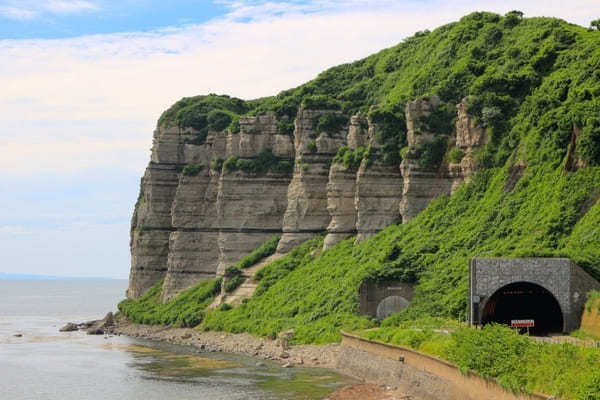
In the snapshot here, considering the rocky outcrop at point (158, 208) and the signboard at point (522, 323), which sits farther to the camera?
the rocky outcrop at point (158, 208)

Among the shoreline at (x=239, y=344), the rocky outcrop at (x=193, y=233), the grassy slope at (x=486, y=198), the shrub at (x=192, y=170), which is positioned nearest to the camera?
the grassy slope at (x=486, y=198)

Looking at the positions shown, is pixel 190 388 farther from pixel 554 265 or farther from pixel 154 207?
pixel 154 207

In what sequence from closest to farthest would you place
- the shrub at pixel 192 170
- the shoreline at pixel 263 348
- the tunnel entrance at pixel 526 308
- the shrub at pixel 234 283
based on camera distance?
the tunnel entrance at pixel 526 308 < the shoreline at pixel 263 348 < the shrub at pixel 234 283 < the shrub at pixel 192 170

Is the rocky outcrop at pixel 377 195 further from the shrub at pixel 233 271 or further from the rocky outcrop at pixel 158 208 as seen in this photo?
the rocky outcrop at pixel 158 208

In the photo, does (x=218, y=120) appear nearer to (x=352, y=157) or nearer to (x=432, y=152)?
(x=352, y=157)

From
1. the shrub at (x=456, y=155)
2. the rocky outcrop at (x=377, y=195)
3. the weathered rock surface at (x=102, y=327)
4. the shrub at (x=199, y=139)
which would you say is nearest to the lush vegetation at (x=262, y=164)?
the shrub at (x=199, y=139)

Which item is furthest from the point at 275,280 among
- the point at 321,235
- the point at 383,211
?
the point at 383,211

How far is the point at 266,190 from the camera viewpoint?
112 m

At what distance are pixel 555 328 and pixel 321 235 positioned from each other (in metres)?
46.1

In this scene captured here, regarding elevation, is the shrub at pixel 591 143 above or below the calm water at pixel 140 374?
above

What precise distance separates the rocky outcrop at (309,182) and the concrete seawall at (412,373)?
1323 inches

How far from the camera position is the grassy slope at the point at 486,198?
237 feet

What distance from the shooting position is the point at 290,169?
366 feet

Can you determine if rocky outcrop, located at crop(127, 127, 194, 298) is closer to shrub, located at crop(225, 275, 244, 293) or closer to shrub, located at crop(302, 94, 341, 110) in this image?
shrub, located at crop(225, 275, 244, 293)
